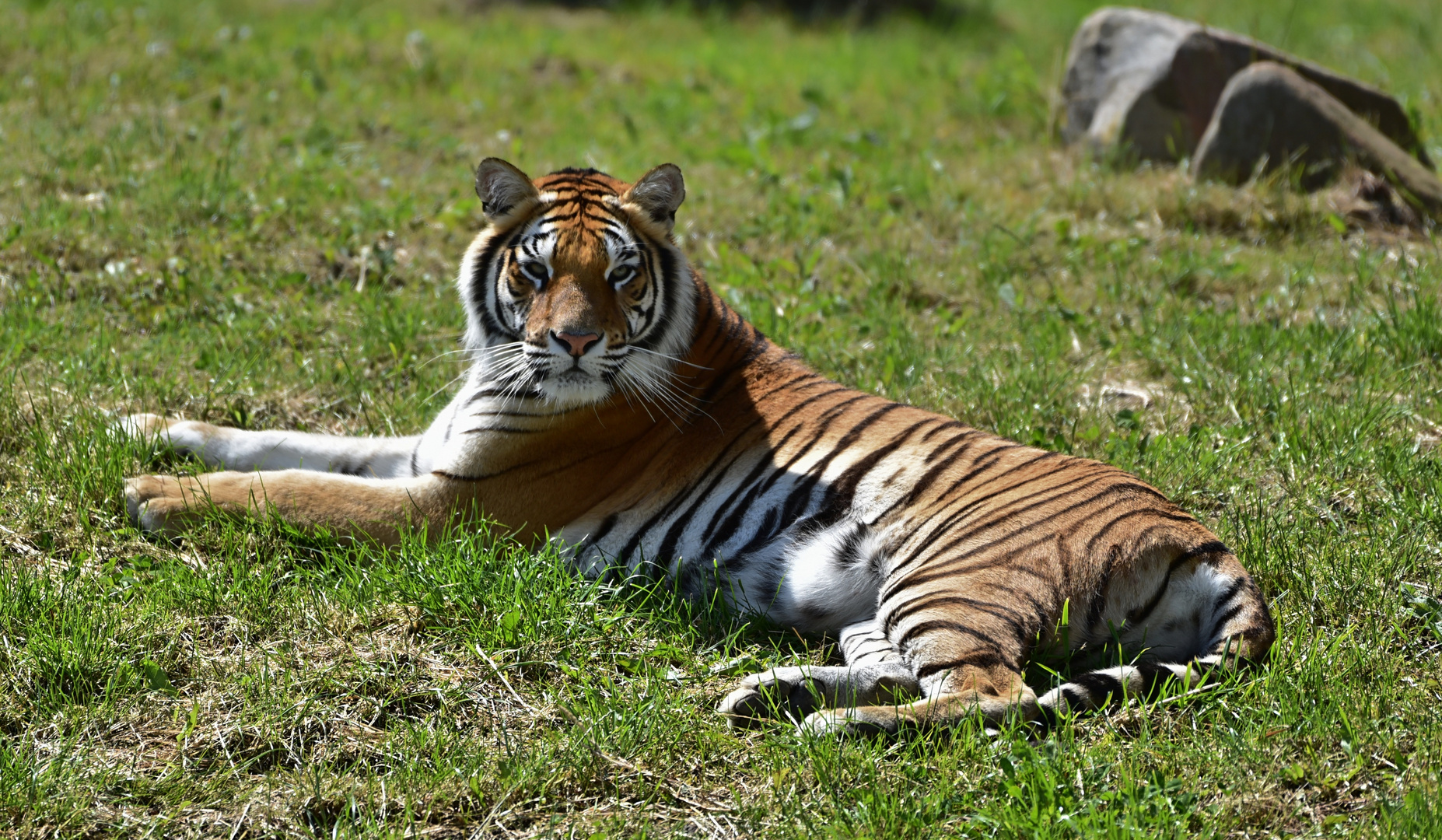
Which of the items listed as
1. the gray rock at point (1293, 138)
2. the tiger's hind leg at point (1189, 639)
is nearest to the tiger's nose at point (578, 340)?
the tiger's hind leg at point (1189, 639)

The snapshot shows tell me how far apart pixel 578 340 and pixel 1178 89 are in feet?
16.2

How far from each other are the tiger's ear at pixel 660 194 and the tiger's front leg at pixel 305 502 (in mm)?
1016

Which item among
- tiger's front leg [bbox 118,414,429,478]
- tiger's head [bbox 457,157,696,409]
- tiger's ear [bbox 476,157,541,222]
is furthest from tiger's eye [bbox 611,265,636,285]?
tiger's front leg [bbox 118,414,429,478]

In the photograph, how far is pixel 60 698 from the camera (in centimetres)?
285

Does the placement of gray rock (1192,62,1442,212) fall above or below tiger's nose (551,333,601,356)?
above

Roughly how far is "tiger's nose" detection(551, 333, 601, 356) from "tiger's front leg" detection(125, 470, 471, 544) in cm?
55

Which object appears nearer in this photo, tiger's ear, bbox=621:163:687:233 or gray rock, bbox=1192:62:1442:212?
tiger's ear, bbox=621:163:687:233

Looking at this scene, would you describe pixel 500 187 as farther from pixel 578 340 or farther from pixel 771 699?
pixel 771 699

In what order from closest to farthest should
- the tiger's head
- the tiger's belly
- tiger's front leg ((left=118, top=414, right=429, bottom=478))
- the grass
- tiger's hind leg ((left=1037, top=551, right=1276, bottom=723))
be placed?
the grass, tiger's hind leg ((left=1037, top=551, right=1276, bottom=723)), the tiger's belly, the tiger's head, tiger's front leg ((left=118, top=414, right=429, bottom=478))

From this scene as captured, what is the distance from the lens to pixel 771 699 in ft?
9.59

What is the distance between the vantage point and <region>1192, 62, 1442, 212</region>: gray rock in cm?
642

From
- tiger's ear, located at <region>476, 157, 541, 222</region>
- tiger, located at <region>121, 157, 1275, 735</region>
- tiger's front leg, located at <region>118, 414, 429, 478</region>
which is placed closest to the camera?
tiger, located at <region>121, 157, 1275, 735</region>

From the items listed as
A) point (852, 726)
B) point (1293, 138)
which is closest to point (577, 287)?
point (852, 726)

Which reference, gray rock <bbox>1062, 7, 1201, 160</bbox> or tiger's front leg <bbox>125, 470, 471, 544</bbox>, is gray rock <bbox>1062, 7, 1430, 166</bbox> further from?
tiger's front leg <bbox>125, 470, 471, 544</bbox>
